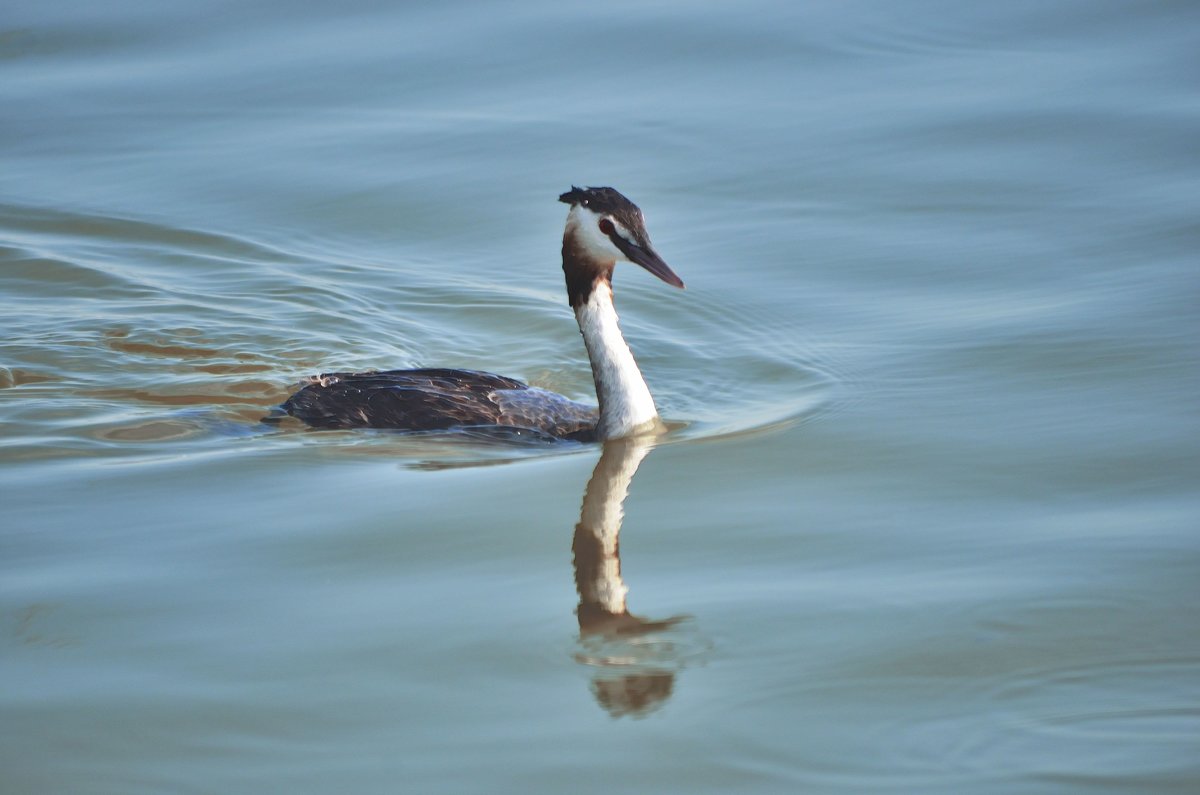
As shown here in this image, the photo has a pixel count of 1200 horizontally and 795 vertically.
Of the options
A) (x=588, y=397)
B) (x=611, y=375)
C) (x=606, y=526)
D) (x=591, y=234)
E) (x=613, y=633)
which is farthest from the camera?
(x=588, y=397)

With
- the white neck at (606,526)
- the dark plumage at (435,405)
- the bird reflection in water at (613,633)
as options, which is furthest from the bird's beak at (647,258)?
the bird reflection in water at (613,633)

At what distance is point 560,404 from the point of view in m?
9.23

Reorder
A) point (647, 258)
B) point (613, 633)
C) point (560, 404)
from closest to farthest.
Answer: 1. point (613, 633)
2. point (647, 258)
3. point (560, 404)

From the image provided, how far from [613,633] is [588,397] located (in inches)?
165

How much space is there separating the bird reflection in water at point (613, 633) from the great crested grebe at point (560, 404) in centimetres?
117

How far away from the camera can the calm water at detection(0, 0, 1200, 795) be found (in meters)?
5.48

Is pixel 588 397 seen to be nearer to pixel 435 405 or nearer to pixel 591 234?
pixel 435 405

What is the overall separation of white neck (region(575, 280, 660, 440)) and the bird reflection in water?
108cm

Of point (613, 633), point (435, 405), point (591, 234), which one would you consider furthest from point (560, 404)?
point (613, 633)

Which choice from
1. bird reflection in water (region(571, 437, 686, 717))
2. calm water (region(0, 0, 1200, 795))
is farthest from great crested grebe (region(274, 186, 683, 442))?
bird reflection in water (region(571, 437, 686, 717))

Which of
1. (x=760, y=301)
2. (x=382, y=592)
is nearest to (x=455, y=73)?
(x=760, y=301)

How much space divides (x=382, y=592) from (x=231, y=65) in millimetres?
9960

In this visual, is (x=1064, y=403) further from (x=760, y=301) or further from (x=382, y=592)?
(x=382, y=592)

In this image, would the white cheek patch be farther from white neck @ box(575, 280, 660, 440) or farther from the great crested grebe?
white neck @ box(575, 280, 660, 440)
